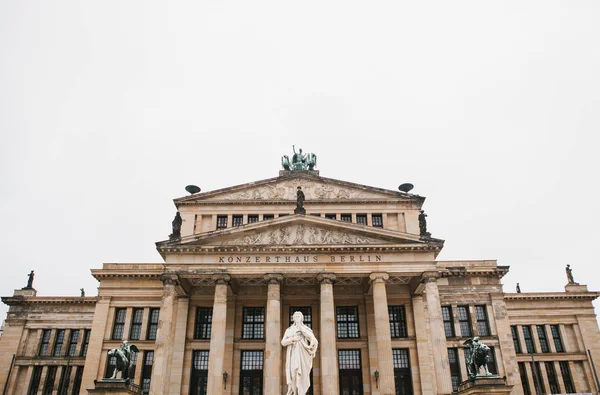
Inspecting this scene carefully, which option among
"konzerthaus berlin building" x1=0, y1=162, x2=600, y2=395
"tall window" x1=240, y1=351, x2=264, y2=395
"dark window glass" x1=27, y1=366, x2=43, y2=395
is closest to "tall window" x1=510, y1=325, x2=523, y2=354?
"konzerthaus berlin building" x1=0, y1=162, x2=600, y2=395

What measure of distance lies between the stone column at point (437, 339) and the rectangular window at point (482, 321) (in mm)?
9949

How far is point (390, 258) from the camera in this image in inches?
1548

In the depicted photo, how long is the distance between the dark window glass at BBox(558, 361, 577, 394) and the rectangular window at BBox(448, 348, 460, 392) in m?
14.7

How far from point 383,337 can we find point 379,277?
438 centimetres

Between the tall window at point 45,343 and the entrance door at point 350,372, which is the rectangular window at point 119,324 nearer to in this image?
the tall window at point 45,343

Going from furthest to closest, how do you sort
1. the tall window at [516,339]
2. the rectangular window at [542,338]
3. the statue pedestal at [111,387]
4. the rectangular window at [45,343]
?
the rectangular window at [542,338]
the tall window at [516,339]
the rectangular window at [45,343]
the statue pedestal at [111,387]

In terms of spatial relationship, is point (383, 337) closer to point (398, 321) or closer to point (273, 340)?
point (398, 321)

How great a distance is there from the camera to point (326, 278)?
1511 inches

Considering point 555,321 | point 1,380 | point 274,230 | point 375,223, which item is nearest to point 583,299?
point 555,321

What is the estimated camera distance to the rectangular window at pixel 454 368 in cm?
4347

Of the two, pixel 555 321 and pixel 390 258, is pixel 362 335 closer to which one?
pixel 390 258

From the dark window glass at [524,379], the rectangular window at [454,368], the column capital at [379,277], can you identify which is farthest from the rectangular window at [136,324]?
the dark window glass at [524,379]

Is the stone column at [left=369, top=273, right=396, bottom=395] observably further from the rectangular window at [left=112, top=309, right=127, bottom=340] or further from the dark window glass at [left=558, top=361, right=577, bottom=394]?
the dark window glass at [left=558, top=361, right=577, bottom=394]

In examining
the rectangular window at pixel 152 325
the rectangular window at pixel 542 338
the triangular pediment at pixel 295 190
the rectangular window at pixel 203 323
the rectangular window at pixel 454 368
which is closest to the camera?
the rectangular window at pixel 203 323
